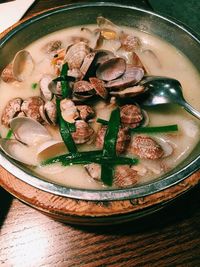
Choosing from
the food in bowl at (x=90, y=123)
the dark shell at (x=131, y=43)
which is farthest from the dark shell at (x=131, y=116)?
the dark shell at (x=131, y=43)

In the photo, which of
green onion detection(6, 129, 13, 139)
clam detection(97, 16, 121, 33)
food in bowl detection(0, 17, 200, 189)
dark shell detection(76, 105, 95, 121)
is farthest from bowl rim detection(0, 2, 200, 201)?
clam detection(97, 16, 121, 33)

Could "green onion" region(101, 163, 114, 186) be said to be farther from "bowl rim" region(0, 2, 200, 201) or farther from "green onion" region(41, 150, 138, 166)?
"bowl rim" region(0, 2, 200, 201)

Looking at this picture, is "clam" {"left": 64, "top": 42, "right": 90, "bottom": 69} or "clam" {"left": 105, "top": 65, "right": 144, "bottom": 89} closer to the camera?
"clam" {"left": 105, "top": 65, "right": 144, "bottom": 89}

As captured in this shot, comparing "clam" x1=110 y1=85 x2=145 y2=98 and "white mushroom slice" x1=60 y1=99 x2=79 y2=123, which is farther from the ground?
"clam" x1=110 y1=85 x2=145 y2=98

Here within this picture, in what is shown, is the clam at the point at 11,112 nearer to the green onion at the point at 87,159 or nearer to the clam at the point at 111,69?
the green onion at the point at 87,159

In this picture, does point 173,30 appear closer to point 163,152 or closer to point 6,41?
point 163,152

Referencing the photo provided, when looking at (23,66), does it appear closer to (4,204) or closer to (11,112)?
(11,112)

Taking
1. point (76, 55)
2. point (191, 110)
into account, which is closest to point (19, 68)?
point (76, 55)
